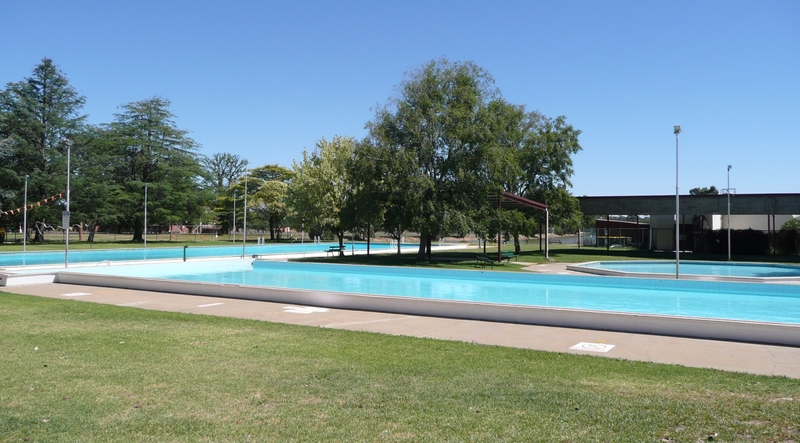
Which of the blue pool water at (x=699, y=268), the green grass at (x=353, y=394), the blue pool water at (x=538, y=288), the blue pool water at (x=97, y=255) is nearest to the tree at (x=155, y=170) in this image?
the blue pool water at (x=97, y=255)

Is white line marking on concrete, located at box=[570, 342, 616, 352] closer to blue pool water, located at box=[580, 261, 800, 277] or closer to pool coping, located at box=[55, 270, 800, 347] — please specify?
pool coping, located at box=[55, 270, 800, 347]

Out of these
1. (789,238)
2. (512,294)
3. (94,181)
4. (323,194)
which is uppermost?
(94,181)

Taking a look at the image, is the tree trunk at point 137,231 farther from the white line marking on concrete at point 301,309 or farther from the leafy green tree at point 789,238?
the leafy green tree at point 789,238

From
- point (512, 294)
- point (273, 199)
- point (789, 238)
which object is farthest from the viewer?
point (273, 199)

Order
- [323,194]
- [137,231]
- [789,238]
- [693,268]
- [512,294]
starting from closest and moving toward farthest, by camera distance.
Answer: [512,294], [693,268], [789,238], [323,194], [137,231]

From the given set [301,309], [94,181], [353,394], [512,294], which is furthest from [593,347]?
[94,181]

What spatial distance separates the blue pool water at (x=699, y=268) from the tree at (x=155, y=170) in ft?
137

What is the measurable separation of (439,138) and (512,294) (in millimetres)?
11364

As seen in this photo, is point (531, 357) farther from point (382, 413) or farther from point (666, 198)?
point (666, 198)

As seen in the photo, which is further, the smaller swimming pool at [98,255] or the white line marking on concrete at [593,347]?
the smaller swimming pool at [98,255]

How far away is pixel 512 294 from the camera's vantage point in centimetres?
1844

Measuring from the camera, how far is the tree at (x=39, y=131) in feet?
154

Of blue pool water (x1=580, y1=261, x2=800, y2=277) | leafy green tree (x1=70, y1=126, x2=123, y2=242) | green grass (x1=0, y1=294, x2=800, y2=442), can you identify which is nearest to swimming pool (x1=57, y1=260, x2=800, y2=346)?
green grass (x1=0, y1=294, x2=800, y2=442)

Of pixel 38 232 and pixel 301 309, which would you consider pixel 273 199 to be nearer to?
pixel 38 232
